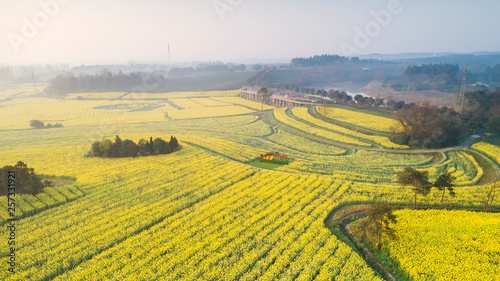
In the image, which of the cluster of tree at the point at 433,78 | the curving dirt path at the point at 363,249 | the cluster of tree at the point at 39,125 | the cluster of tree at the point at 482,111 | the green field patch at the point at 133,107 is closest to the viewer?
the curving dirt path at the point at 363,249

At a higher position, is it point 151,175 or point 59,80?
point 59,80

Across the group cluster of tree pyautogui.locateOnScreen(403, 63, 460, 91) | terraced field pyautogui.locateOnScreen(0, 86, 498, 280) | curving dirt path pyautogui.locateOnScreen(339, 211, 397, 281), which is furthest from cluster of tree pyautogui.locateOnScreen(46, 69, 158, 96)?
cluster of tree pyautogui.locateOnScreen(403, 63, 460, 91)

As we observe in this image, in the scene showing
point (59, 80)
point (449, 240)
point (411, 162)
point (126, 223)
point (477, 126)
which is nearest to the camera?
point (449, 240)

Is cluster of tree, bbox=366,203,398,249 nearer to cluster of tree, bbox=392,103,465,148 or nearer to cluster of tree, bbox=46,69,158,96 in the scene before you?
cluster of tree, bbox=392,103,465,148

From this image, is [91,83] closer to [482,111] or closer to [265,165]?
[265,165]

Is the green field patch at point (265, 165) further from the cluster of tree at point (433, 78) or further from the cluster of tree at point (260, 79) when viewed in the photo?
the cluster of tree at point (433, 78)

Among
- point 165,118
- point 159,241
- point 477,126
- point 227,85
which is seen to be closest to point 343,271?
point 159,241

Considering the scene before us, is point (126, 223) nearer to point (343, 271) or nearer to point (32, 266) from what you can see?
point (32, 266)

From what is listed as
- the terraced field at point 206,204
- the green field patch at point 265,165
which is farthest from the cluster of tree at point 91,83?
the green field patch at point 265,165
